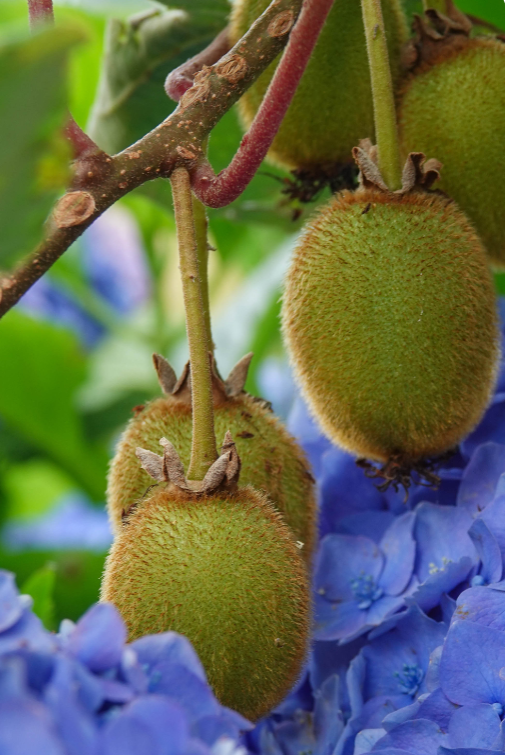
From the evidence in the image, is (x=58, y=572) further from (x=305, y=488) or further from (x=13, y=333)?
(x=305, y=488)

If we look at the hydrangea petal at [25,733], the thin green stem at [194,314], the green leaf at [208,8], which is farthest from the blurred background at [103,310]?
the hydrangea petal at [25,733]

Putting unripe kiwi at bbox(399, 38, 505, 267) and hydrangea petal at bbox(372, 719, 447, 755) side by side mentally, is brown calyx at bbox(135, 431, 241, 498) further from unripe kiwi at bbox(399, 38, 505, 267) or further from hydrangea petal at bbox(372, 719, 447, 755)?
unripe kiwi at bbox(399, 38, 505, 267)

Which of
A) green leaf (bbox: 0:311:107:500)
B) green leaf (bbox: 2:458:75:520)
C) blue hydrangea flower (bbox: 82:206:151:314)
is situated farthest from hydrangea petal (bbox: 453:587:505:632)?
blue hydrangea flower (bbox: 82:206:151:314)

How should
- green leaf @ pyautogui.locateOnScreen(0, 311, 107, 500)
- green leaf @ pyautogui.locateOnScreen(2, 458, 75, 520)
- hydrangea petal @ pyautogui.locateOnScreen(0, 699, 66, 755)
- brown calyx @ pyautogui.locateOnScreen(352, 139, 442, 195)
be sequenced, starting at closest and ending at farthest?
hydrangea petal @ pyautogui.locateOnScreen(0, 699, 66, 755), brown calyx @ pyautogui.locateOnScreen(352, 139, 442, 195), green leaf @ pyautogui.locateOnScreen(0, 311, 107, 500), green leaf @ pyautogui.locateOnScreen(2, 458, 75, 520)

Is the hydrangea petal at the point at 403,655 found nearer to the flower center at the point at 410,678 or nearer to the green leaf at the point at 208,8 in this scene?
the flower center at the point at 410,678

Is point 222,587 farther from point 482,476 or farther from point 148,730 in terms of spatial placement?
point 482,476

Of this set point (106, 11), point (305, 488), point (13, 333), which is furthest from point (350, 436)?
point (106, 11)
